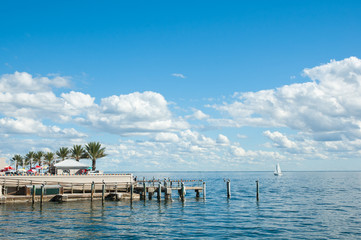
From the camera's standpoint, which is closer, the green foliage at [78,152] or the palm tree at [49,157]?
the green foliage at [78,152]

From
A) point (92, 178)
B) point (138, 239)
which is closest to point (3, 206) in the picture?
point (92, 178)

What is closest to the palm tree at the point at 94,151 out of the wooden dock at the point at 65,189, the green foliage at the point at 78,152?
the green foliage at the point at 78,152

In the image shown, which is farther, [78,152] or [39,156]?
[39,156]

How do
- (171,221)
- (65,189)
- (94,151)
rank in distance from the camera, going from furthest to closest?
(94,151), (65,189), (171,221)

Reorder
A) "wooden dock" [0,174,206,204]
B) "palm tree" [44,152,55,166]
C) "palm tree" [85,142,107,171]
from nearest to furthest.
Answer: "wooden dock" [0,174,206,204], "palm tree" [85,142,107,171], "palm tree" [44,152,55,166]

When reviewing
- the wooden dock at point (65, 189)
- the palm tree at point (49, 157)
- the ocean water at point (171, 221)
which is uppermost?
the palm tree at point (49, 157)

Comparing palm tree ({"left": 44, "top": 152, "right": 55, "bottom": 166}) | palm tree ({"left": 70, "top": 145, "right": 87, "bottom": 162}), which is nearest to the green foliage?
palm tree ({"left": 70, "top": 145, "right": 87, "bottom": 162})

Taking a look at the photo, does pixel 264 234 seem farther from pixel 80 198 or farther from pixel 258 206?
pixel 80 198

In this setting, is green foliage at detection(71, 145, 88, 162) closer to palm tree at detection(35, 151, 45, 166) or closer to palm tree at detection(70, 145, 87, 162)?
palm tree at detection(70, 145, 87, 162)

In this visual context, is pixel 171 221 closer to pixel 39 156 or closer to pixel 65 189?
pixel 65 189

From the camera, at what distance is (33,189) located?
4919 centimetres

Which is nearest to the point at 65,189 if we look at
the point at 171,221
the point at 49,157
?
the point at 171,221

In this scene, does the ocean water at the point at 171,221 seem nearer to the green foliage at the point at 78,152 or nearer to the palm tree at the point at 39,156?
the green foliage at the point at 78,152

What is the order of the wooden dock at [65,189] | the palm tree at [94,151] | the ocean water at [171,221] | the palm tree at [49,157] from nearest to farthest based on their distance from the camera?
the ocean water at [171,221] → the wooden dock at [65,189] → the palm tree at [94,151] → the palm tree at [49,157]
